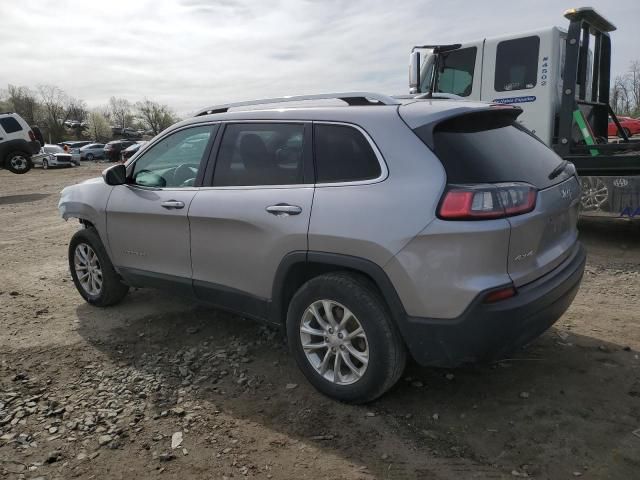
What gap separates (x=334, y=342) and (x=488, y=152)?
134 centimetres

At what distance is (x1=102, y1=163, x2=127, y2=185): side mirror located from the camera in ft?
13.6

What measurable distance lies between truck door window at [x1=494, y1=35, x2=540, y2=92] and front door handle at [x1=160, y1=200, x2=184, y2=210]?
537cm

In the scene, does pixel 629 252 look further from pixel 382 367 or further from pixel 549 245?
pixel 382 367

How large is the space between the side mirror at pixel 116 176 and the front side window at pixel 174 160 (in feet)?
0.22

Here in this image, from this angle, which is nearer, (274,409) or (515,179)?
(515,179)

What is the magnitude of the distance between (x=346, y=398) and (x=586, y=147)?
5.29 m

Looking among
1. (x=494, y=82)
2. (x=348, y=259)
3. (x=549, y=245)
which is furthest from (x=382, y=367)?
(x=494, y=82)

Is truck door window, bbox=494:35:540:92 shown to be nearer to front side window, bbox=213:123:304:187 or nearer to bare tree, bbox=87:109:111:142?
front side window, bbox=213:123:304:187

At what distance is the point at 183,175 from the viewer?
12.6ft

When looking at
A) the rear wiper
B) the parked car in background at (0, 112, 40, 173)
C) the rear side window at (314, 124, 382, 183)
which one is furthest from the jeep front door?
the parked car in background at (0, 112, 40, 173)

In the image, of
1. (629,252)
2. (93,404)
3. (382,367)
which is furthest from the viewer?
(629,252)

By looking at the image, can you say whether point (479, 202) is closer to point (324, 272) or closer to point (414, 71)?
point (324, 272)

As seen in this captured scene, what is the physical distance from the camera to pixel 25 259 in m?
6.83

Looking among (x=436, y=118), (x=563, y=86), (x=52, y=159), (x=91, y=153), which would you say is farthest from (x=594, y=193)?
(x=91, y=153)
